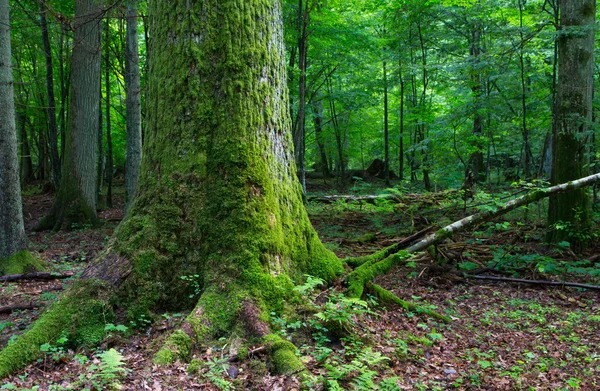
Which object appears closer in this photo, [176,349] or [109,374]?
[109,374]

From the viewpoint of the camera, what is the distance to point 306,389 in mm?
2633

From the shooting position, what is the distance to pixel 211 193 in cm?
372

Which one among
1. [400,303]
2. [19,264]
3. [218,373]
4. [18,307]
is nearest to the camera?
[218,373]

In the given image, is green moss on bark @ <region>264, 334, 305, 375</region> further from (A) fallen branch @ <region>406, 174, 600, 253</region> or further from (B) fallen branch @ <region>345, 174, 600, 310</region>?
(A) fallen branch @ <region>406, 174, 600, 253</region>

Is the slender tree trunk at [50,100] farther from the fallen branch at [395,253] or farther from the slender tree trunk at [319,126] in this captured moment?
the fallen branch at [395,253]

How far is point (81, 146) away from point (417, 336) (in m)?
10.8

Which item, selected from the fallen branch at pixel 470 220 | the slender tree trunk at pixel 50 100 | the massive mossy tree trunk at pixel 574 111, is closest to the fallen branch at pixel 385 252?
the fallen branch at pixel 470 220

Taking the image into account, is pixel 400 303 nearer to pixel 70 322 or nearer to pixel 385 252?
pixel 385 252

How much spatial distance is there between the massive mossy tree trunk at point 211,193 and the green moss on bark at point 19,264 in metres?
3.91

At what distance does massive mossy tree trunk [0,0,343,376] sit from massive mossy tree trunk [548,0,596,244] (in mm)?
5344

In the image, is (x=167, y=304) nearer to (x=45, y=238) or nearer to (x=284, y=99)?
(x=284, y=99)

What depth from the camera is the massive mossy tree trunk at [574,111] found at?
7039 mm

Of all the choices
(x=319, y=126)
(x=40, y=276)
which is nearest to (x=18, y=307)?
(x=40, y=276)

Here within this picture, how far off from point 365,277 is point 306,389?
1911 millimetres
